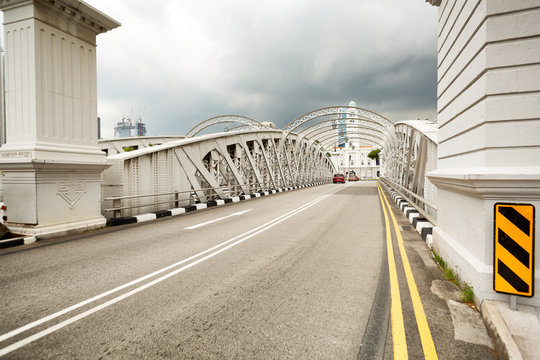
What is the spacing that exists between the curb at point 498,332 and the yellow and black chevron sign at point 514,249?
237mm

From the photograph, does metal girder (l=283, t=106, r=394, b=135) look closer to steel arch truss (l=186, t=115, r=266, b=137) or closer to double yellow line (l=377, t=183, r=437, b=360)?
steel arch truss (l=186, t=115, r=266, b=137)

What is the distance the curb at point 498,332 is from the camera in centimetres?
219

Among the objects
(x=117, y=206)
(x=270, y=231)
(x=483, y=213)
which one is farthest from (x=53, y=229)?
(x=483, y=213)

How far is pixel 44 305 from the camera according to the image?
Result: 3.27 m

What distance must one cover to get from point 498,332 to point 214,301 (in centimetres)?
289

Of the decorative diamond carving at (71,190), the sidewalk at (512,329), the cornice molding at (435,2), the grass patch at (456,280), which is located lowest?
the grass patch at (456,280)

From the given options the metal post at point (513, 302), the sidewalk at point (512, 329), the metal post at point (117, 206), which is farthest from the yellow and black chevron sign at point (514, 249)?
the metal post at point (117, 206)

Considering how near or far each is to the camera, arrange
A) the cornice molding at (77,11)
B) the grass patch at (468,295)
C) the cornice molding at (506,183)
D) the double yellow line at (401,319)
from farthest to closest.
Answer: the cornice molding at (77,11) < the grass patch at (468,295) < the cornice molding at (506,183) < the double yellow line at (401,319)

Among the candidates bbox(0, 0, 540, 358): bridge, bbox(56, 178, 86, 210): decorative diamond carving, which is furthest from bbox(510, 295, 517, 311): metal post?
bbox(56, 178, 86, 210): decorative diamond carving

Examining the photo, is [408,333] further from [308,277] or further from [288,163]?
[288,163]

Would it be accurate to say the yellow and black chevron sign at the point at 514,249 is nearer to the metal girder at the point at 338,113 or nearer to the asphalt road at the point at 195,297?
the asphalt road at the point at 195,297

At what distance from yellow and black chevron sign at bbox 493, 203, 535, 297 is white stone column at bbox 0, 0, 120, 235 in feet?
28.6

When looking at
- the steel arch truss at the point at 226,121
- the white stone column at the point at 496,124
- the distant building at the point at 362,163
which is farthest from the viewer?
the distant building at the point at 362,163

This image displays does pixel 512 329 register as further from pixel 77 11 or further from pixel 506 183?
pixel 77 11
